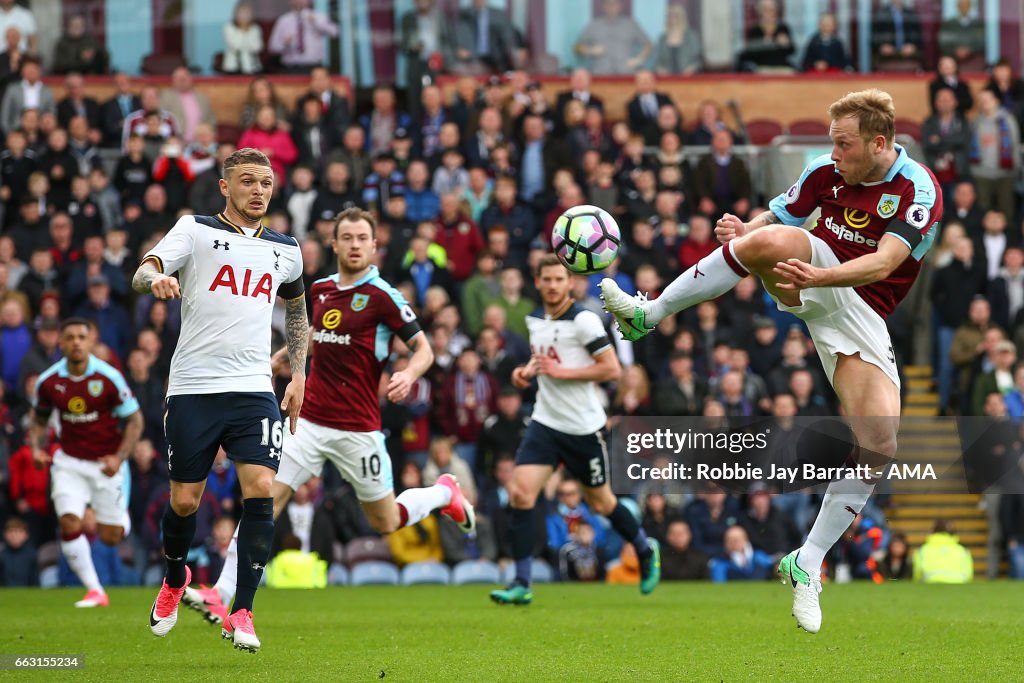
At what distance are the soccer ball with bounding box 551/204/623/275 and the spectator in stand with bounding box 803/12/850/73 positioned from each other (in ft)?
51.1

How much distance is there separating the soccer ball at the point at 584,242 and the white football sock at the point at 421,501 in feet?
9.71

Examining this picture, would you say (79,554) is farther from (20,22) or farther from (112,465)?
(20,22)

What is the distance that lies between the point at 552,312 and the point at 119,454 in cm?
380

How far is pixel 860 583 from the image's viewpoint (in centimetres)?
1616

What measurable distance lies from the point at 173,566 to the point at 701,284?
345 cm

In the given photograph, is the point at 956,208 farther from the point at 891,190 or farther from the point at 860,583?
the point at 891,190

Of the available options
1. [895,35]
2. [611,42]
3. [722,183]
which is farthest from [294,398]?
[895,35]

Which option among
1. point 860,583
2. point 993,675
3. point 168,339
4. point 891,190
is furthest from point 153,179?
point 993,675

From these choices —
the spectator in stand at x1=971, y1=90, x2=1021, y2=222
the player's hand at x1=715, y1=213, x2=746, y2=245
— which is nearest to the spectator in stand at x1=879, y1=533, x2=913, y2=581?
the spectator in stand at x1=971, y1=90, x2=1021, y2=222

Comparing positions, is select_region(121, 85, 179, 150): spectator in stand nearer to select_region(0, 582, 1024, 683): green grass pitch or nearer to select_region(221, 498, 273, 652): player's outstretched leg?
select_region(0, 582, 1024, 683): green grass pitch

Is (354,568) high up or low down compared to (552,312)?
down

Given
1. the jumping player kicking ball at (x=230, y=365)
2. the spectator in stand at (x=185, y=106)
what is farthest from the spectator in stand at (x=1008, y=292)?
the jumping player kicking ball at (x=230, y=365)

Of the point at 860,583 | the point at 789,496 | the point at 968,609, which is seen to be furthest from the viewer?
the point at 789,496

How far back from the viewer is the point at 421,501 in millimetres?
11086
